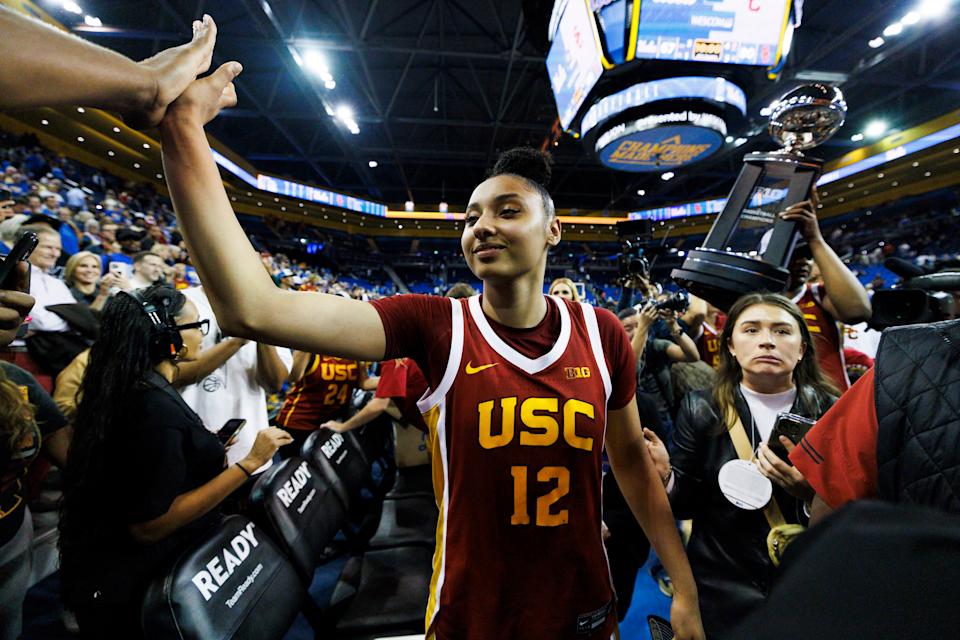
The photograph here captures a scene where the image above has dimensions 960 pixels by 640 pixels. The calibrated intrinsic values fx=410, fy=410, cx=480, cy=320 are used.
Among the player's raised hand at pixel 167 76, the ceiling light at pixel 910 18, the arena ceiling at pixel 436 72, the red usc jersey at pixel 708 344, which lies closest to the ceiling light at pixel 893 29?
the ceiling light at pixel 910 18

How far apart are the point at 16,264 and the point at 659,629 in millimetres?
2241

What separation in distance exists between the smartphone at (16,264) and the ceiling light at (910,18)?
1290 cm

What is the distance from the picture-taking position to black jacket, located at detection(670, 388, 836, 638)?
5.29 ft

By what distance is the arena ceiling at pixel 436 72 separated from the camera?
9344 mm

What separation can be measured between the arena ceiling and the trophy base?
654 cm

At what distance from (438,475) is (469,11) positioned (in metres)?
11.8

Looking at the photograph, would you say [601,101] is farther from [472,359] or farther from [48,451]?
[48,451]

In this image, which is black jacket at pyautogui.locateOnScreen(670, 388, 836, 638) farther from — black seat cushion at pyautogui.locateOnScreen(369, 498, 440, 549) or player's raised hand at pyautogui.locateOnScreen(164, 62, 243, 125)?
player's raised hand at pyautogui.locateOnScreen(164, 62, 243, 125)

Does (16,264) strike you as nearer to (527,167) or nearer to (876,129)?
(527,167)

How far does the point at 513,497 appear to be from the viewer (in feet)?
Result: 3.99

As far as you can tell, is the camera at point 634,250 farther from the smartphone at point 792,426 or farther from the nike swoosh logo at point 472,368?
the nike swoosh logo at point 472,368

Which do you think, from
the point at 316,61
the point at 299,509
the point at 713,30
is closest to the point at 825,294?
the point at 299,509

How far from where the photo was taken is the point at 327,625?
2.10 meters

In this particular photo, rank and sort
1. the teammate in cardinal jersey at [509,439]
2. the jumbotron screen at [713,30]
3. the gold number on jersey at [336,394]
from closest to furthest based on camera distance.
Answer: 1. the teammate in cardinal jersey at [509,439]
2. the gold number on jersey at [336,394]
3. the jumbotron screen at [713,30]
